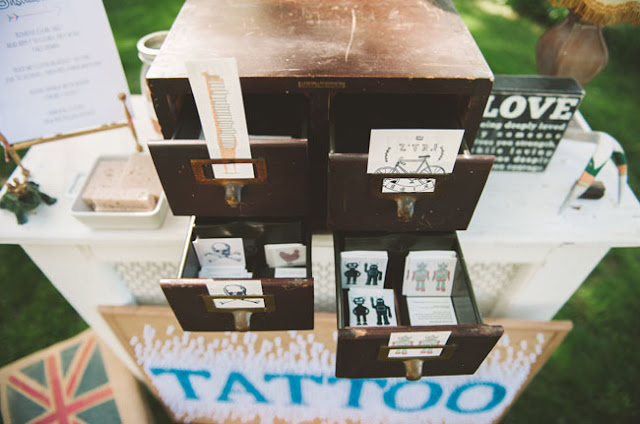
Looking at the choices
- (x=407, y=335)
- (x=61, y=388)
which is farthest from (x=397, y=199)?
(x=61, y=388)

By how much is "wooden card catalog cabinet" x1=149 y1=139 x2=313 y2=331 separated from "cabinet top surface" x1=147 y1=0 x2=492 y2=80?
150 mm

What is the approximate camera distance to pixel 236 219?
106 centimetres

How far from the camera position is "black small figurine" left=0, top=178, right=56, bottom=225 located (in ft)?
3.43

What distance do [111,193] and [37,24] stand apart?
16.6 inches

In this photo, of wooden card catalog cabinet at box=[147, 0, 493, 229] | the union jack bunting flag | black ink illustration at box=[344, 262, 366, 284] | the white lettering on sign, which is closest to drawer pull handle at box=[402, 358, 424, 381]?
black ink illustration at box=[344, 262, 366, 284]

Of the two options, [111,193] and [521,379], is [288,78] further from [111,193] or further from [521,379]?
[521,379]

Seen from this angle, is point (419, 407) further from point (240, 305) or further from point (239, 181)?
point (239, 181)

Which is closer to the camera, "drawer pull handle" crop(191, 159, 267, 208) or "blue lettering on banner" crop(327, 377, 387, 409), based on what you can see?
"drawer pull handle" crop(191, 159, 267, 208)

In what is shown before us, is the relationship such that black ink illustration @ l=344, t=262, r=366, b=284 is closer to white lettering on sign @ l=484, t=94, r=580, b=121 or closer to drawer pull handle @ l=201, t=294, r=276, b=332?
drawer pull handle @ l=201, t=294, r=276, b=332

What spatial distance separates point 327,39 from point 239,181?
357 mm

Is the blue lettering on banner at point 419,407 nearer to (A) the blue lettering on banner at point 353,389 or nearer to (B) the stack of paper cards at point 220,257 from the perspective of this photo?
(A) the blue lettering on banner at point 353,389

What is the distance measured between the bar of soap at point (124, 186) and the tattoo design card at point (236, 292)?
323 mm

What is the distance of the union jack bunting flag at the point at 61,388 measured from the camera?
1.53 m

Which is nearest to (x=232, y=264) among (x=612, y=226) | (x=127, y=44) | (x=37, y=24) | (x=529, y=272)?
(x=37, y=24)
